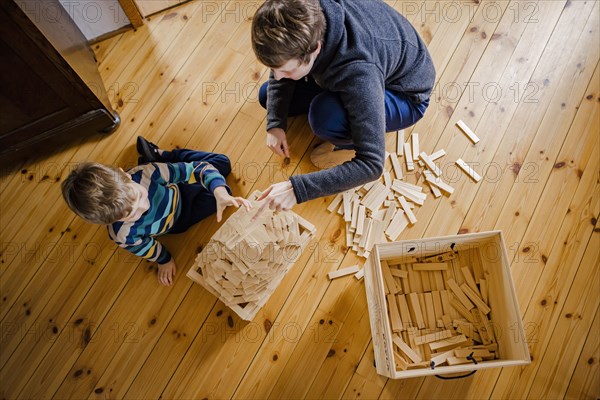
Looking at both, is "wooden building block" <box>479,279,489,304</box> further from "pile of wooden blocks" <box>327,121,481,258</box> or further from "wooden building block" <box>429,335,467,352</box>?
"pile of wooden blocks" <box>327,121,481,258</box>

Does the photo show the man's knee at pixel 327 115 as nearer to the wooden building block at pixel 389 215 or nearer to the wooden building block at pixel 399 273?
the wooden building block at pixel 389 215

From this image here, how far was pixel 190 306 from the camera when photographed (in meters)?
1.73

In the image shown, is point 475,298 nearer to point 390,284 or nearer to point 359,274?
point 390,284

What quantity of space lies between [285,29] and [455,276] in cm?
114

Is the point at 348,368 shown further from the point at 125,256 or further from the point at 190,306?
the point at 125,256

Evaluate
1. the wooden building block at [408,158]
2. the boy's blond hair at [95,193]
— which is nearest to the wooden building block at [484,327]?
the wooden building block at [408,158]

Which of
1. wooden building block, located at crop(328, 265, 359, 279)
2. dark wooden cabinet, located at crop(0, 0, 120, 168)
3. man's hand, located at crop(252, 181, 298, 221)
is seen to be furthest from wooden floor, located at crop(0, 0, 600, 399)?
man's hand, located at crop(252, 181, 298, 221)

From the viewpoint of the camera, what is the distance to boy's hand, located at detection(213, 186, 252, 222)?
4.72ft

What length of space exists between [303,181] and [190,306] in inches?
32.4

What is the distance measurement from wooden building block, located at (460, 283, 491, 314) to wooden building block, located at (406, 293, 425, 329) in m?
0.18

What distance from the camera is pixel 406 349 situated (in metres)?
1.57

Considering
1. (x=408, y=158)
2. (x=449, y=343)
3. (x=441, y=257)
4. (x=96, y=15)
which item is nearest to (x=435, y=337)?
(x=449, y=343)

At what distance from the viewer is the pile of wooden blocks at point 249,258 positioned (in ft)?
4.91

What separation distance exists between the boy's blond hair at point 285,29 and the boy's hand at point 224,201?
1.73 feet
